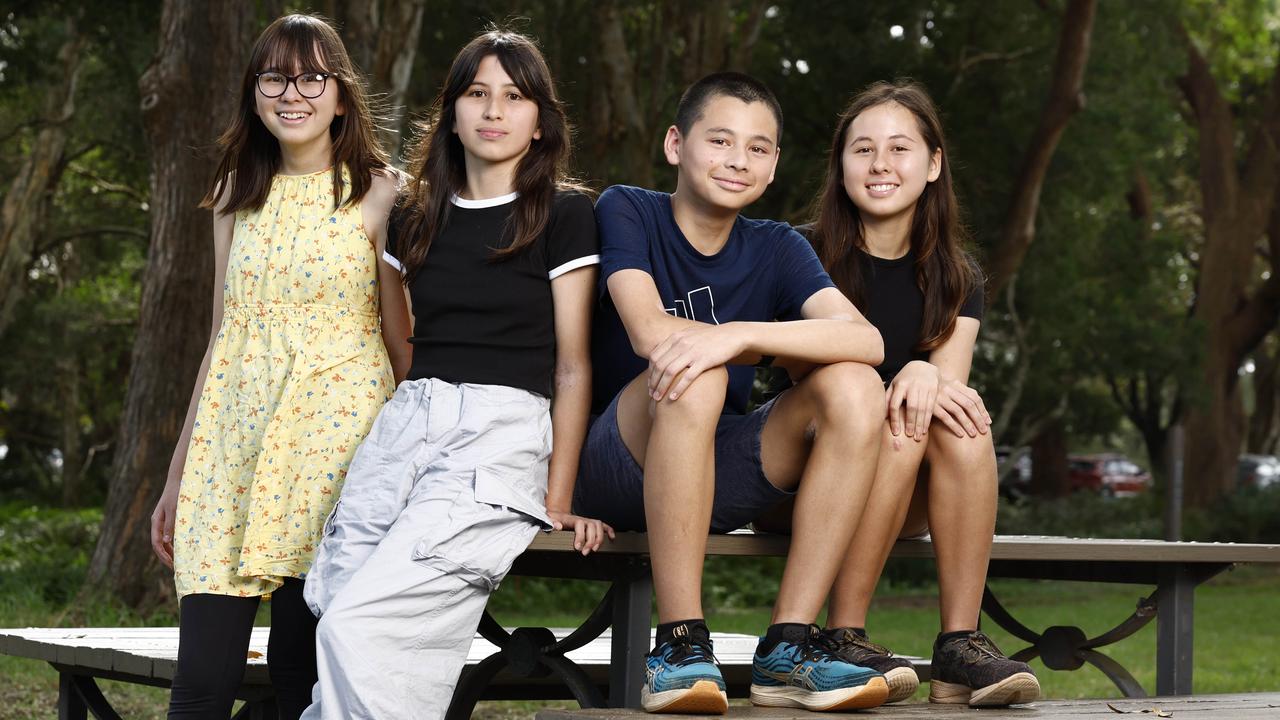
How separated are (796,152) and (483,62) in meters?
12.3

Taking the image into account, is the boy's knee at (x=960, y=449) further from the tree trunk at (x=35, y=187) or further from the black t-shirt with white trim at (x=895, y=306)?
the tree trunk at (x=35, y=187)

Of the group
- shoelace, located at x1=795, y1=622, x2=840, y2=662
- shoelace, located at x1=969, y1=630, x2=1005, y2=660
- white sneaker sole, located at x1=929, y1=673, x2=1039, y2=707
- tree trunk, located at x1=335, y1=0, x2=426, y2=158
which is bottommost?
white sneaker sole, located at x1=929, y1=673, x2=1039, y2=707

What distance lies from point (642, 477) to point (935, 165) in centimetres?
129

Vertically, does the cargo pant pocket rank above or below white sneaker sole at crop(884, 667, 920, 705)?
above

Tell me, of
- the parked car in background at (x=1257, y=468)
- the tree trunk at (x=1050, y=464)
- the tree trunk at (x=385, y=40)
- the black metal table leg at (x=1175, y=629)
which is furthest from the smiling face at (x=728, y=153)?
the parked car in background at (x=1257, y=468)

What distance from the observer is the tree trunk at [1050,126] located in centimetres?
1283

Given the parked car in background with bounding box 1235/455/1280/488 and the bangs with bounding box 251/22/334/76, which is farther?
the parked car in background with bounding box 1235/455/1280/488

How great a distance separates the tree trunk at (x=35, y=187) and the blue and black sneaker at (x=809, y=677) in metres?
16.5

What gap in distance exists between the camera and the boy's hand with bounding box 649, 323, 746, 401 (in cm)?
282

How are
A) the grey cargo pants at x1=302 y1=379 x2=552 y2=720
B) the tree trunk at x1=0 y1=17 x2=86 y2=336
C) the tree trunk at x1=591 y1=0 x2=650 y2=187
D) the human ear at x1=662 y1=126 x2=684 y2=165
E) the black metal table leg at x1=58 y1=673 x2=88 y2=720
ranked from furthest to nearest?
the tree trunk at x1=0 y1=17 x2=86 y2=336
the tree trunk at x1=591 y1=0 x2=650 y2=187
the black metal table leg at x1=58 y1=673 x2=88 y2=720
the human ear at x1=662 y1=126 x2=684 y2=165
the grey cargo pants at x1=302 y1=379 x2=552 y2=720

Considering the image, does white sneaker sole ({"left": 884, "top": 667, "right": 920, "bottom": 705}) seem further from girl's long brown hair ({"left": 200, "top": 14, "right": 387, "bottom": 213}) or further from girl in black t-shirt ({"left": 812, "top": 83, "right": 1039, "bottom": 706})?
girl's long brown hair ({"left": 200, "top": 14, "right": 387, "bottom": 213})

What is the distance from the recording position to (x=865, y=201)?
146 inches

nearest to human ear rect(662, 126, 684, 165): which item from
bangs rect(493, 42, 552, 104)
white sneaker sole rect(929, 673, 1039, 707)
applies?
bangs rect(493, 42, 552, 104)

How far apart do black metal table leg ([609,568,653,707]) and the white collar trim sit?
2.89ft
